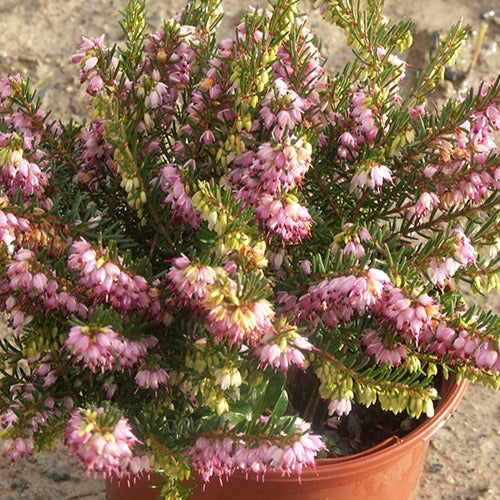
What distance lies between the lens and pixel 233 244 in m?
1.60

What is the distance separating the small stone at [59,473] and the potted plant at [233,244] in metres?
0.97

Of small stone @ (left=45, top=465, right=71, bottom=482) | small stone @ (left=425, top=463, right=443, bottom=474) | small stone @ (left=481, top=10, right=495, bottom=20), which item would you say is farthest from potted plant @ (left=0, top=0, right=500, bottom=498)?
small stone @ (left=481, top=10, right=495, bottom=20)

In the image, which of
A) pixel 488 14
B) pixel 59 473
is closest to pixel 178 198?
pixel 59 473

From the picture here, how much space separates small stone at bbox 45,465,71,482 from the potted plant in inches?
38.3

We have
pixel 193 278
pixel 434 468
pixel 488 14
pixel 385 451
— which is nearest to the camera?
pixel 193 278

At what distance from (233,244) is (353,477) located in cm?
72

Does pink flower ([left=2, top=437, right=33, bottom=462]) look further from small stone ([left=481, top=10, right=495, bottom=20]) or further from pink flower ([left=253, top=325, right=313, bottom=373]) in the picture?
small stone ([left=481, top=10, right=495, bottom=20])

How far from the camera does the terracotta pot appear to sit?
6.59 ft

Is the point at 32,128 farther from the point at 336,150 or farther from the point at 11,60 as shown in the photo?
the point at 11,60

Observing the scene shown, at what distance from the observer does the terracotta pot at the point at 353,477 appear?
A: 2.01 meters

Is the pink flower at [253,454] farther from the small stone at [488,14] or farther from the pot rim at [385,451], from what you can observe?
the small stone at [488,14]

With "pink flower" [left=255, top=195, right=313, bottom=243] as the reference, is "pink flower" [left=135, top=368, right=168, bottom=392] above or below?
below

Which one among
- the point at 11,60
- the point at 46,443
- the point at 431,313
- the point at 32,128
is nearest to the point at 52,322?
the point at 46,443

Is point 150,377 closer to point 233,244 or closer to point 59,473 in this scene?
point 233,244
